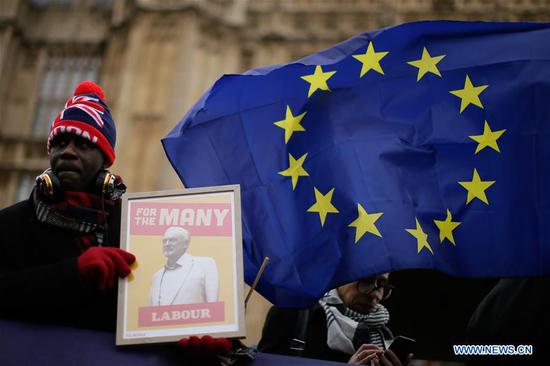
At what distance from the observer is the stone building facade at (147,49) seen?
1165 cm

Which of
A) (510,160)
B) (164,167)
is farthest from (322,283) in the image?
(164,167)

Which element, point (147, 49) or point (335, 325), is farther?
point (147, 49)

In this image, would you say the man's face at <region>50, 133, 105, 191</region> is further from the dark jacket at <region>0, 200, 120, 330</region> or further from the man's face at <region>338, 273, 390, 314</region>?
the man's face at <region>338, 273, 390, 314</region>

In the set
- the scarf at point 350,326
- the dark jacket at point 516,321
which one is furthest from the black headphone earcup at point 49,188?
the dark jacket at point 516,321

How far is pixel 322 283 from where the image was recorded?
282 centimetres

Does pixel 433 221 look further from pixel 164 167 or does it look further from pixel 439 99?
pixel 164 167

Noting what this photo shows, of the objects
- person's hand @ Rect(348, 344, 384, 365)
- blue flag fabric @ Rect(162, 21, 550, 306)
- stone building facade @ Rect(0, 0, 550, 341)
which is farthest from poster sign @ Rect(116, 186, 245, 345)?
stone building facade @ Rect(0, 0, 550, 341)

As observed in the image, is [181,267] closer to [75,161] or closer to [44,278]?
[44,278]

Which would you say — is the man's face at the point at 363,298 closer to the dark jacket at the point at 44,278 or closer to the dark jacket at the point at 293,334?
the dark jacket at the point at 293,334

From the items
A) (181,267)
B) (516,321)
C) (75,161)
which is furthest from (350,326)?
(75,161)

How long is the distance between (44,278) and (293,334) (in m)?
1.30

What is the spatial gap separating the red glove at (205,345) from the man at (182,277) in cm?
13

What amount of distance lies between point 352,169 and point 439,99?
576 mm

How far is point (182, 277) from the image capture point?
205 centimetres
